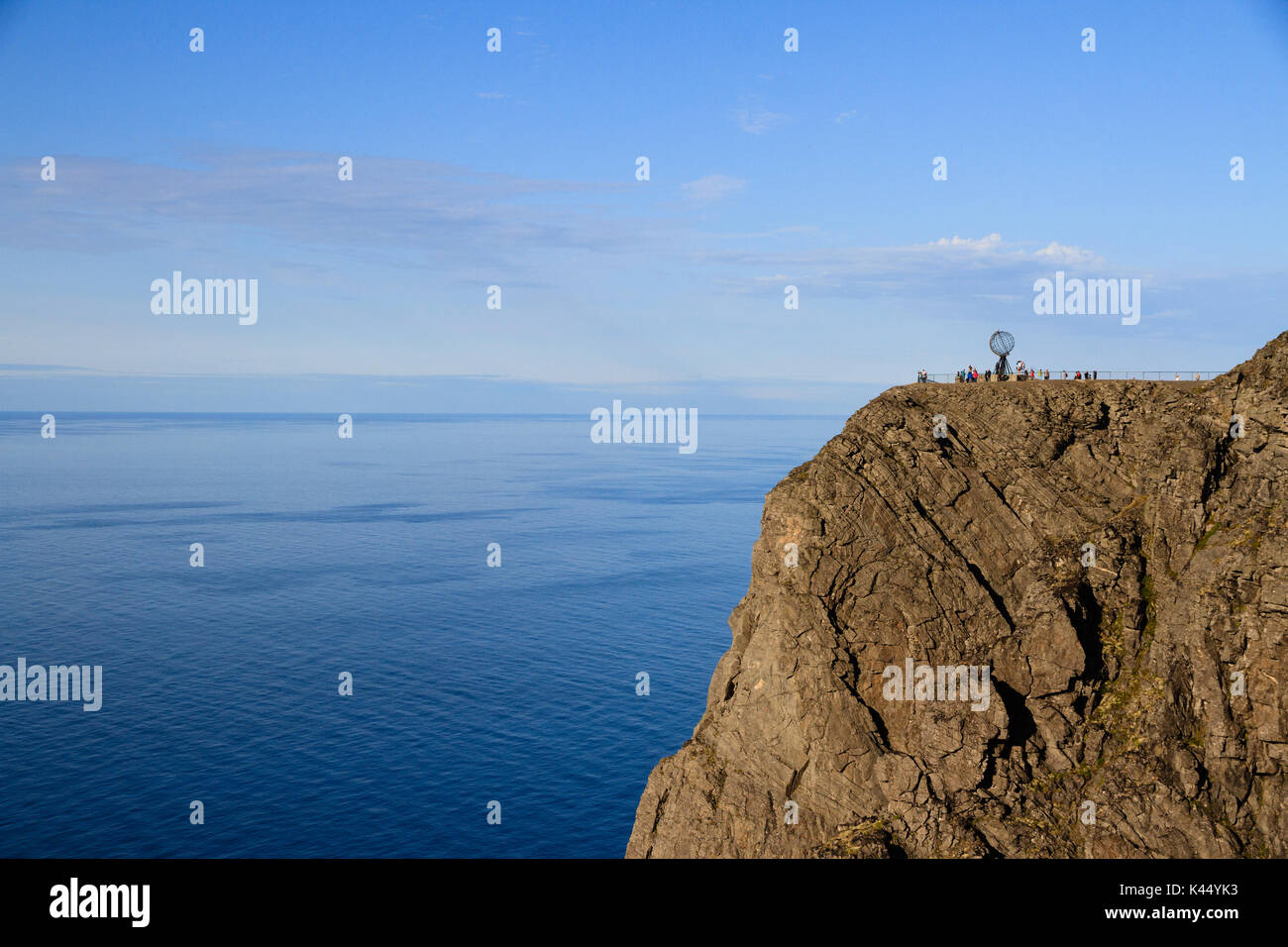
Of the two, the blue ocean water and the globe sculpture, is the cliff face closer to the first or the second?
the globe sculpture

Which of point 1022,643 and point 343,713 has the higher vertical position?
point 1022,643

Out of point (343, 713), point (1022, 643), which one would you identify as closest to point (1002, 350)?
point (1022, 643)

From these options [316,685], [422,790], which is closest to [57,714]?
[316,685]

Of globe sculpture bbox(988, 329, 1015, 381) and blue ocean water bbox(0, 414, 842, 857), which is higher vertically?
globe sculpture bbox(988, 329, 1015, 381)

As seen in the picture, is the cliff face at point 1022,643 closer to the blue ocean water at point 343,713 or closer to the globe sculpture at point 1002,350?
the globe sculpture at point 1002,350

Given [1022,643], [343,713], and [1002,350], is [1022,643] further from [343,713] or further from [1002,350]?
[343,713]

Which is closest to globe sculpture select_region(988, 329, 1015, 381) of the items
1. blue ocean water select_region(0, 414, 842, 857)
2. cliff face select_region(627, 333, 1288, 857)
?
cliff face select_region(627, 333, 1288, 857)

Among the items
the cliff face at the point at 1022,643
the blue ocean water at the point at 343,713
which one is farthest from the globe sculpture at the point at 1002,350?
the blue ocean water at the point at 343,713

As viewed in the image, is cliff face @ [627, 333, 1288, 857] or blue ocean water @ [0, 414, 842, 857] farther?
blue ocean water @ [0, 414, 842, 857]
